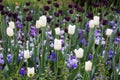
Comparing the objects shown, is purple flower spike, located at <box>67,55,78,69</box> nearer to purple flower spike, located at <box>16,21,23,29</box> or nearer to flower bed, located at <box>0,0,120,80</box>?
flower bed, located at <box>0,0,120,80</box>

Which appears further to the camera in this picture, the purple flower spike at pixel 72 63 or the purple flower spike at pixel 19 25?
the purple flower spike at pixel 19 25

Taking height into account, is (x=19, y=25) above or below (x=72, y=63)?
above

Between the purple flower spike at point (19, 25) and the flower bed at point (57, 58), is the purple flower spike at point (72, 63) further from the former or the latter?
the purple flower spike at point (19, 25)

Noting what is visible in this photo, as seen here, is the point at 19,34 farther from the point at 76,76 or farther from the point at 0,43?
the point at 76,76

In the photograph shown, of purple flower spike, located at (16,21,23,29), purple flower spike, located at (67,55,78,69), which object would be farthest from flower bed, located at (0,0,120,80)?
purple flower spike, located at (16,21,23,29)

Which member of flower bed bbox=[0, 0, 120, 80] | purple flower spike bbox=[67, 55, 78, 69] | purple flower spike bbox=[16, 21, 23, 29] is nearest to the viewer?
flower bed bbox=[0, 0, 120, 80]

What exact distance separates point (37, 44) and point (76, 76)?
799 millimetres


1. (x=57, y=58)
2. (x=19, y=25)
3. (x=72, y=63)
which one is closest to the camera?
(x=57, y=58)

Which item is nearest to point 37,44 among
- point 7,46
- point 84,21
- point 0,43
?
point 7,46

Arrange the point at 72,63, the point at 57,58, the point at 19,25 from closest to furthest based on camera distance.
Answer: the point at 57,58, the point at 72,63, the point at 19,25

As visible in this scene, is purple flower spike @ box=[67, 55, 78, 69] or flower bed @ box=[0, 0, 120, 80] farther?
purple flower spike @ box=[67, 55, 78, 69]

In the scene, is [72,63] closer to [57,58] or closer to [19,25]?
[57,58]

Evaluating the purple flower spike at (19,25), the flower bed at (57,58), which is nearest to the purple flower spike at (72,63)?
the flower bed at (57,58)

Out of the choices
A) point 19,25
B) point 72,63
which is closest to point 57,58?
point 72,63
